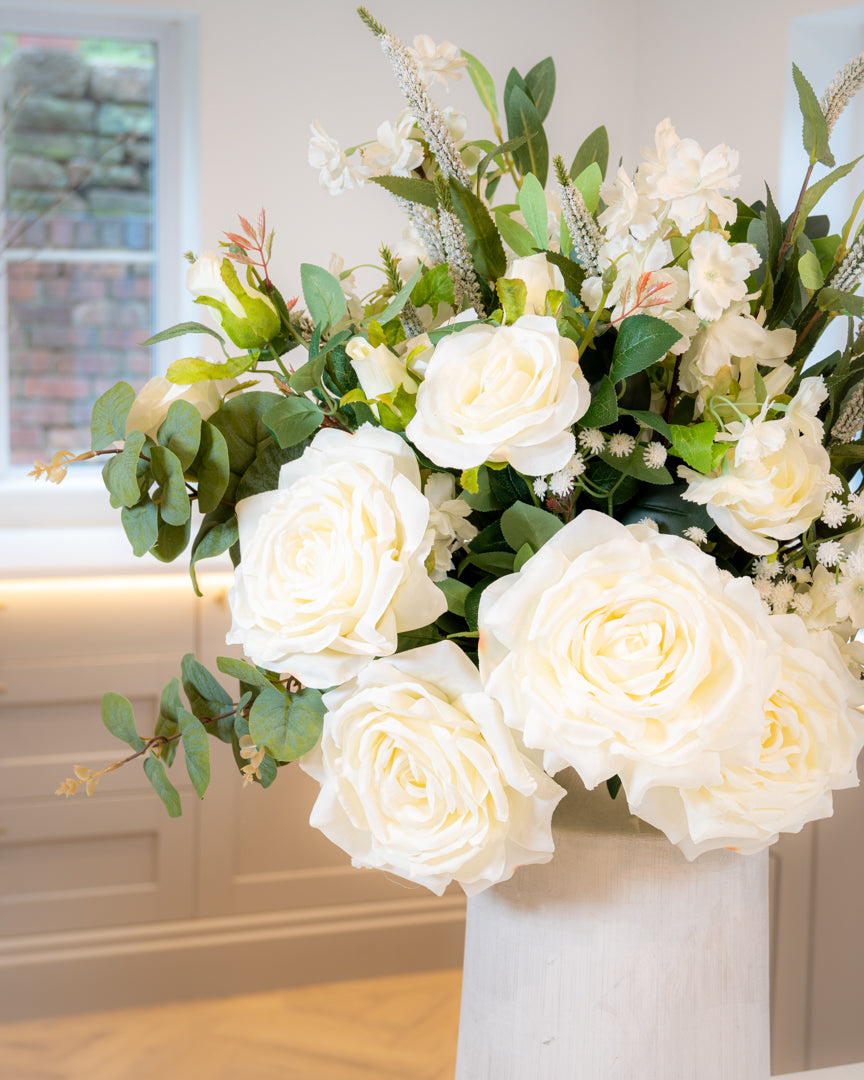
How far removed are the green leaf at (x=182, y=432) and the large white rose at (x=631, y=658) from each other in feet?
0.55

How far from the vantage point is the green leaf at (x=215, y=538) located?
564 millimetres

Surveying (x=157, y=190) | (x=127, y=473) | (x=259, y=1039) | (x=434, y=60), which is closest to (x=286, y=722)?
(x=127, y=473)

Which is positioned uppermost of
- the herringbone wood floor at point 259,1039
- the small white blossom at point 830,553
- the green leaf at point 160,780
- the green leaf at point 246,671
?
the small white blossom at point 830,553

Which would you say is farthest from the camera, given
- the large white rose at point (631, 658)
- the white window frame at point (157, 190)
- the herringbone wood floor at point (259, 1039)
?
the white window frame at point (157, 190)

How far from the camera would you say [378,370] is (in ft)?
1.63

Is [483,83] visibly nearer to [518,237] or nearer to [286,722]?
[518,237]

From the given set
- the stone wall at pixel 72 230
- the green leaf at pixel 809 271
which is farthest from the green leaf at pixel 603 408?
the stone wall at pixel 72 230

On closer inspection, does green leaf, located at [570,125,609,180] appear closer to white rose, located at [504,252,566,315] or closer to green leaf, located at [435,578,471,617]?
white rose, located at [504,252,566,315]

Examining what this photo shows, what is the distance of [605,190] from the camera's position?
58 centimetres

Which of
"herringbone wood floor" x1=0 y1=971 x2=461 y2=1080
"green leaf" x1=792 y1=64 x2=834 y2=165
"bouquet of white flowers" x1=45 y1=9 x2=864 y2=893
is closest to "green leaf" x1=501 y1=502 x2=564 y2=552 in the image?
"bouquet of white flowers" x1=45 y1=9 x2=864 y2=893

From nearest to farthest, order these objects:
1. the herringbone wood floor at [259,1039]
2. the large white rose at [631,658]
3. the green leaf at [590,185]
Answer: the large white rose at [631,658]
the green leaf at [590,185]
the herringbone wood floor at [259,1039]

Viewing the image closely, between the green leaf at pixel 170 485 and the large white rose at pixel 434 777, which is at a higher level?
the green leaf at pixel 170 485

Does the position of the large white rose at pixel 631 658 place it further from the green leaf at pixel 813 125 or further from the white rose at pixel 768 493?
the green leaf at pixel 813 125

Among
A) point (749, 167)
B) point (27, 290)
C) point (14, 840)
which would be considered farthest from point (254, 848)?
point (749, 167)
